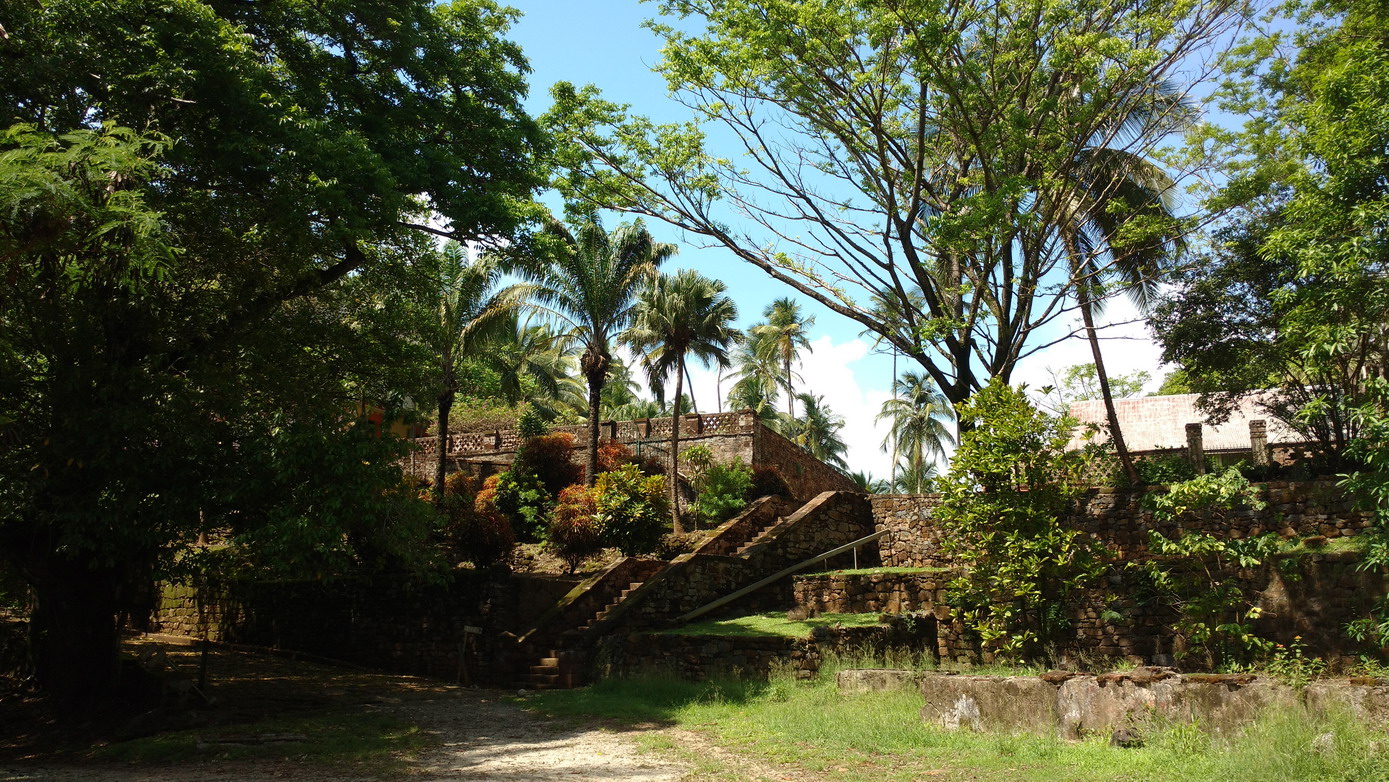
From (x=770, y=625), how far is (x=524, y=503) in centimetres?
897

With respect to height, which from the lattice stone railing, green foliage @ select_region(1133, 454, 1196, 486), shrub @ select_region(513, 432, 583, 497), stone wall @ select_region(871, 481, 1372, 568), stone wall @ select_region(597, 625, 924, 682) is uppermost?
the lattice stone railing

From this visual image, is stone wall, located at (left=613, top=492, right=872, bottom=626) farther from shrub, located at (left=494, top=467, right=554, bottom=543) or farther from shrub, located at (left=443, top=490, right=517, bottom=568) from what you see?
shrub, located at (left=494, top=467, right=554, bottom=543)

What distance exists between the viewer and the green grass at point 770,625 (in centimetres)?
1514

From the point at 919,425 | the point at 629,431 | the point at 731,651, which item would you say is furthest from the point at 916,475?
the point at 731,651

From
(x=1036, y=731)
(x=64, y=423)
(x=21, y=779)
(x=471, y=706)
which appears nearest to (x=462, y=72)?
(x=64, y=423)

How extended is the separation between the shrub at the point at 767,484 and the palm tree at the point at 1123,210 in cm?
804

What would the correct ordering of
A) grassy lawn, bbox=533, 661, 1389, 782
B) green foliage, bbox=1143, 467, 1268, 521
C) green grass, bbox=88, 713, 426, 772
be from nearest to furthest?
grassy lawn, bbox=533, 661, 1389, 782, green grass, bbox=88, 713, 426, 772, green foliage, bbox=1143, 467, 1268, 521

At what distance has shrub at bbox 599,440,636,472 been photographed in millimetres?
24531

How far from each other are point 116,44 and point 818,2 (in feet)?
32.9

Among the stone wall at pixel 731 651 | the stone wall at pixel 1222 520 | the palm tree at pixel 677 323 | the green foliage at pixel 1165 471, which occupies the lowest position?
the stone wall at pixel 731 651

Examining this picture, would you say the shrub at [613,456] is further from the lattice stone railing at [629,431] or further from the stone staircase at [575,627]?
the stone staircase at [575,627]

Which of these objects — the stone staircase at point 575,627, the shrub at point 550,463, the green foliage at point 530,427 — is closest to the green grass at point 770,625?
the stone staircase at point 575,627

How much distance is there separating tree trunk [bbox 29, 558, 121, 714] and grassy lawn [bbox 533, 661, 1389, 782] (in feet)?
19.5

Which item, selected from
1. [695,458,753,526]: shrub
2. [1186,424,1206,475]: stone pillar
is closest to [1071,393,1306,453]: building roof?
[1186,424,1206,475]: stone pillar
